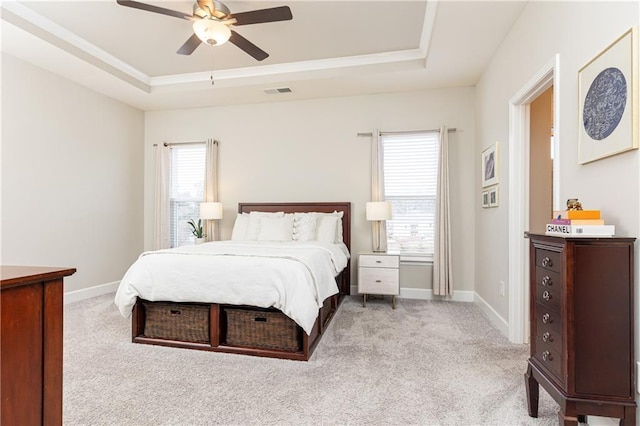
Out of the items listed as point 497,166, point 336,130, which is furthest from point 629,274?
point 336,130

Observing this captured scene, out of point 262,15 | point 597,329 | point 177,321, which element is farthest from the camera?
point 177,321

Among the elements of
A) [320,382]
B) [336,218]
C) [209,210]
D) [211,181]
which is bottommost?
[320,382]

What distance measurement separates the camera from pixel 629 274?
140cm

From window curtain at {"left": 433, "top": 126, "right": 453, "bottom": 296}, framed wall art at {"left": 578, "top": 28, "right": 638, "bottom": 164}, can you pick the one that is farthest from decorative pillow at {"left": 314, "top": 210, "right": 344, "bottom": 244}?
framed wall art at {"left": 578, "top": 28, "right": 638, "bottom": 164}

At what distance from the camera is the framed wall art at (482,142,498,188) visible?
3254 millimetres

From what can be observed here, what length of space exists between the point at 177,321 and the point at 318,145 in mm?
2875

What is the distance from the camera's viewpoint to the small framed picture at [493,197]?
325cm

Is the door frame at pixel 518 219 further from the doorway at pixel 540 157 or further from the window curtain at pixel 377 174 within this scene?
the window curtain at pixel 377 174

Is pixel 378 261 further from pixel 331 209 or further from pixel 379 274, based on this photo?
pixel 331 209

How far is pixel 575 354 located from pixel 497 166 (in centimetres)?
218

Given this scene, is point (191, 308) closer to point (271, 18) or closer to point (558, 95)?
point (271, 18)

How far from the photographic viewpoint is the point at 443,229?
4.14 meters

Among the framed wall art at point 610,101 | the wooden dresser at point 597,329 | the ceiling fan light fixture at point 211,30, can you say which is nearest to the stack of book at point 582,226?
the wooden dresser at point 597,329

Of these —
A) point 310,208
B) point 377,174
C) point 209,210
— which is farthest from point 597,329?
point 209,210
